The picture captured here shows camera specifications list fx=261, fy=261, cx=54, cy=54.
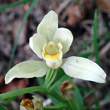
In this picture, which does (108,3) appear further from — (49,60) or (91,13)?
(49,60)

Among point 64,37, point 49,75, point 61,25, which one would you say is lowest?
point 61,25

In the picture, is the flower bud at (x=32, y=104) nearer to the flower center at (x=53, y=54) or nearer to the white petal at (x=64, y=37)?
the flower center at (x=53, y=54)

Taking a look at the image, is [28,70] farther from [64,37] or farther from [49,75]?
[64,37]

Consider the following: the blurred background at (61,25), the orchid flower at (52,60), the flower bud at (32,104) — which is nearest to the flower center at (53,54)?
the orchid flower at (52,60)

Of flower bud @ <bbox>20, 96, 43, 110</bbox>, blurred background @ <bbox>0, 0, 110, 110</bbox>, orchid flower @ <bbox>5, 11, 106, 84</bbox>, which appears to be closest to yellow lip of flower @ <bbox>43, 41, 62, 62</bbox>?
orchid flower @ <bbox>5, 11, 106, 84</bbox>

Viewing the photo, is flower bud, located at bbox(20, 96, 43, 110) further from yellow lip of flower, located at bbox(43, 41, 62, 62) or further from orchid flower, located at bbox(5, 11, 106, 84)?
yellow lip of flower, located at bbox(43, 41, 62, 62)

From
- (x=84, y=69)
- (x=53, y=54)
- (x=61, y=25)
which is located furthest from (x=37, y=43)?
(x=61, y=25)

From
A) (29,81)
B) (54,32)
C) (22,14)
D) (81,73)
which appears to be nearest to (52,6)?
(22,14)
